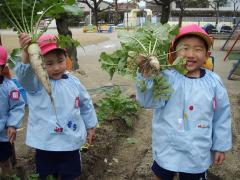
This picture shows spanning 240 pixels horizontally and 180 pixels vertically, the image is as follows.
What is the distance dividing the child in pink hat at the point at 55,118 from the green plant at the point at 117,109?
87.2 inches

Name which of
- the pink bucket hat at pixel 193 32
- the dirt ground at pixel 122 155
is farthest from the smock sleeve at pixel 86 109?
the pink bucket hat at pixel 193 32

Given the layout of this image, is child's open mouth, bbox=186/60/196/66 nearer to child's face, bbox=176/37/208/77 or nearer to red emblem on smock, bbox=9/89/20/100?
child's face, bbox=176/37/208/77

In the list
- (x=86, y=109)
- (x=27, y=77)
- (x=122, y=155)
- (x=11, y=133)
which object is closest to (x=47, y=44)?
(x=27, y=77)

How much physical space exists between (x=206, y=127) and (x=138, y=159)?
1910mm

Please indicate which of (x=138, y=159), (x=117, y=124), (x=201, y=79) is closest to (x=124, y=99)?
(x=117, y=124)

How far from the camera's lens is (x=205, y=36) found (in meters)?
2.88

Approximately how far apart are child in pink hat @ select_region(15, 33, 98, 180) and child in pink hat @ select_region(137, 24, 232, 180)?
0.67 meters

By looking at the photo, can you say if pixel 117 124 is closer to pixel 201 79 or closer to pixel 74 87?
pixel 74 87

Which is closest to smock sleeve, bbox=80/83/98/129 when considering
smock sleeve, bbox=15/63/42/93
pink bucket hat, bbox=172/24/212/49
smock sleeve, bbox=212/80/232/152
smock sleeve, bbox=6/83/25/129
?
smock sleeve, bbox=15/63/42/93

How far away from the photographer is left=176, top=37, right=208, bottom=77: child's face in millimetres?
2875

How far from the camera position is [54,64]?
3.16 metres

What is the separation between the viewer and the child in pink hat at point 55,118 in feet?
10.2

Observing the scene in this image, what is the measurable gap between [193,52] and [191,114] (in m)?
0.47

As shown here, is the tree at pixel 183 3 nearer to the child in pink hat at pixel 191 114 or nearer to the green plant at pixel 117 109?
the green plant at pixel 117 109
